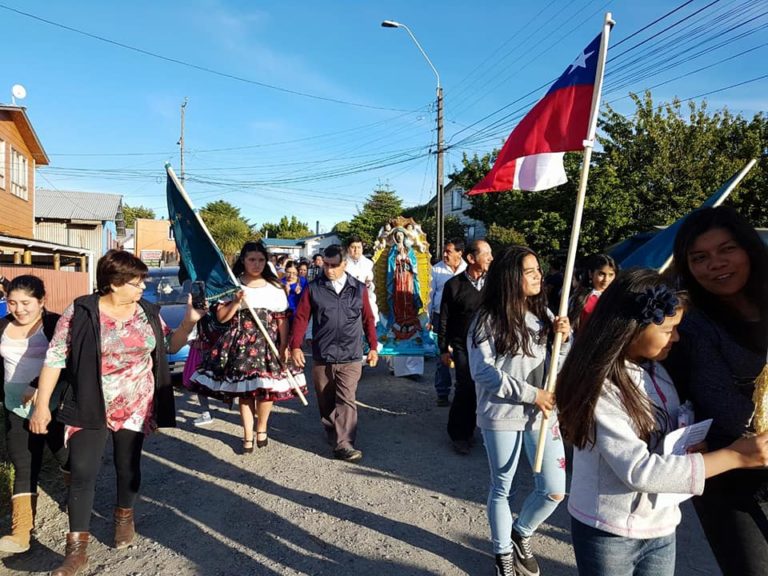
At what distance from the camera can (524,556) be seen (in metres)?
3.06

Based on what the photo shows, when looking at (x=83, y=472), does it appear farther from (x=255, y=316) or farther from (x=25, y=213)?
(x=25, y=213)

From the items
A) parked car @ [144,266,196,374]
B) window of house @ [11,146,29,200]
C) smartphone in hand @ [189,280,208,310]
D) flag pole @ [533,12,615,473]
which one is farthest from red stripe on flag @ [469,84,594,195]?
window of house @ [11,146,29,200]

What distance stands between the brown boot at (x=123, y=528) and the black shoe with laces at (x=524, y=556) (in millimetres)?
2400

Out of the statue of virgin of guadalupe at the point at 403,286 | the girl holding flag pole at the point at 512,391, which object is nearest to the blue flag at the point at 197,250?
the girl holding flag pole at the point at 512,391

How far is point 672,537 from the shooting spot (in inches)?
73.4

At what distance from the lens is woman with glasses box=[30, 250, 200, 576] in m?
3.15

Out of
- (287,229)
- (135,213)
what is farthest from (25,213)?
(135,213)

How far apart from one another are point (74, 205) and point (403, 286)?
28.2m

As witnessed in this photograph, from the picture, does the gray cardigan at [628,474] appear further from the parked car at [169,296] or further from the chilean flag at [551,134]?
the parked car at [169,296]

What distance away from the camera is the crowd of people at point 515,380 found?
1.76m

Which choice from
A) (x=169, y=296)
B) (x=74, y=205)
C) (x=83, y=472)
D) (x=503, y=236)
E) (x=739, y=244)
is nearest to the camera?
(x=739, y=244)

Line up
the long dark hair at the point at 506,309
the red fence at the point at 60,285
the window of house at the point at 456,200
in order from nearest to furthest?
1. the long dark hair at the point at 506,309
2. the red fence at the point at 60,285
3. the window of house at the point at 456,200

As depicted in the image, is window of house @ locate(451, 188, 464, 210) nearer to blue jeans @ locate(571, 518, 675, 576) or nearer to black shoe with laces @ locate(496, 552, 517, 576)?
black shoe with laces @ locate(496, 552, 517, 576)

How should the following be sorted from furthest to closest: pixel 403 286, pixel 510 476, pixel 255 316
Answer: pixel 403 286 < pixel 255 316 < pixel 510 476
